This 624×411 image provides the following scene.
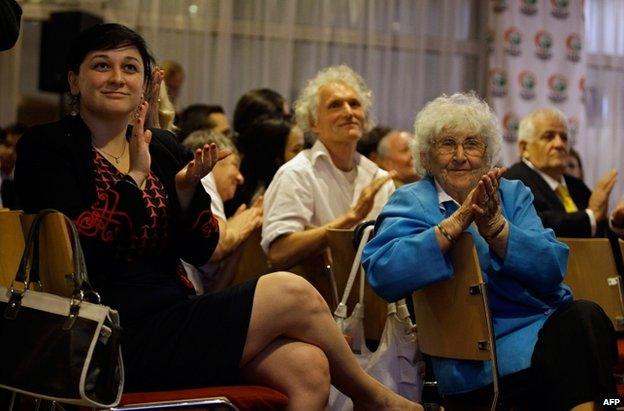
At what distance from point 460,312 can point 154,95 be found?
1245mm

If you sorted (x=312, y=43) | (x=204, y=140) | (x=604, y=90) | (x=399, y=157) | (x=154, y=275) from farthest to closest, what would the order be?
1. (x=604, y=90)
2. (x=312, y=43)
3. (x=399, y=157)
4. (x=204, y=140)
5. (x=154, y=275)

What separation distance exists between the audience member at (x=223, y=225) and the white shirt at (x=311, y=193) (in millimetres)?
105

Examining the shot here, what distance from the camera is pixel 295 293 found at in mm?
2898

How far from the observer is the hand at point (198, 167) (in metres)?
3.03

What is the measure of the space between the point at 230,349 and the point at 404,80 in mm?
6076

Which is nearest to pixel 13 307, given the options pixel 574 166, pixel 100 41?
pixel 100 41

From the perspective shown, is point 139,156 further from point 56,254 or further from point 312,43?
point 312,43

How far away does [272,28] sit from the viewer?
8.27m

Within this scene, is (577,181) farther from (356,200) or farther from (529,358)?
(529,358)

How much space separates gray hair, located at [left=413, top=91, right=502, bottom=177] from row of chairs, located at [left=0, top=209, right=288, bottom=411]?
118 centimetres

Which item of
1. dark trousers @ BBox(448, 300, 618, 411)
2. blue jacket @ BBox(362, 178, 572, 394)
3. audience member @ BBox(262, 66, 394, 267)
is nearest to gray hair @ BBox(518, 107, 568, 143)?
audience member @ BBox(262, 66, 394, 267)

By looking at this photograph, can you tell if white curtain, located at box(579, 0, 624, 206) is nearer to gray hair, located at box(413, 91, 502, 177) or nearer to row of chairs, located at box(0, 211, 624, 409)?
row of chairs, located at box(0, 211, 624, 409)

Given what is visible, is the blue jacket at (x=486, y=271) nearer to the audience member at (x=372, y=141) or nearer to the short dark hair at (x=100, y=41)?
the short dark hair at (x=100, y=41)

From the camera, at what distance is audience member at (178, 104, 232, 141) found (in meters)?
5.60
